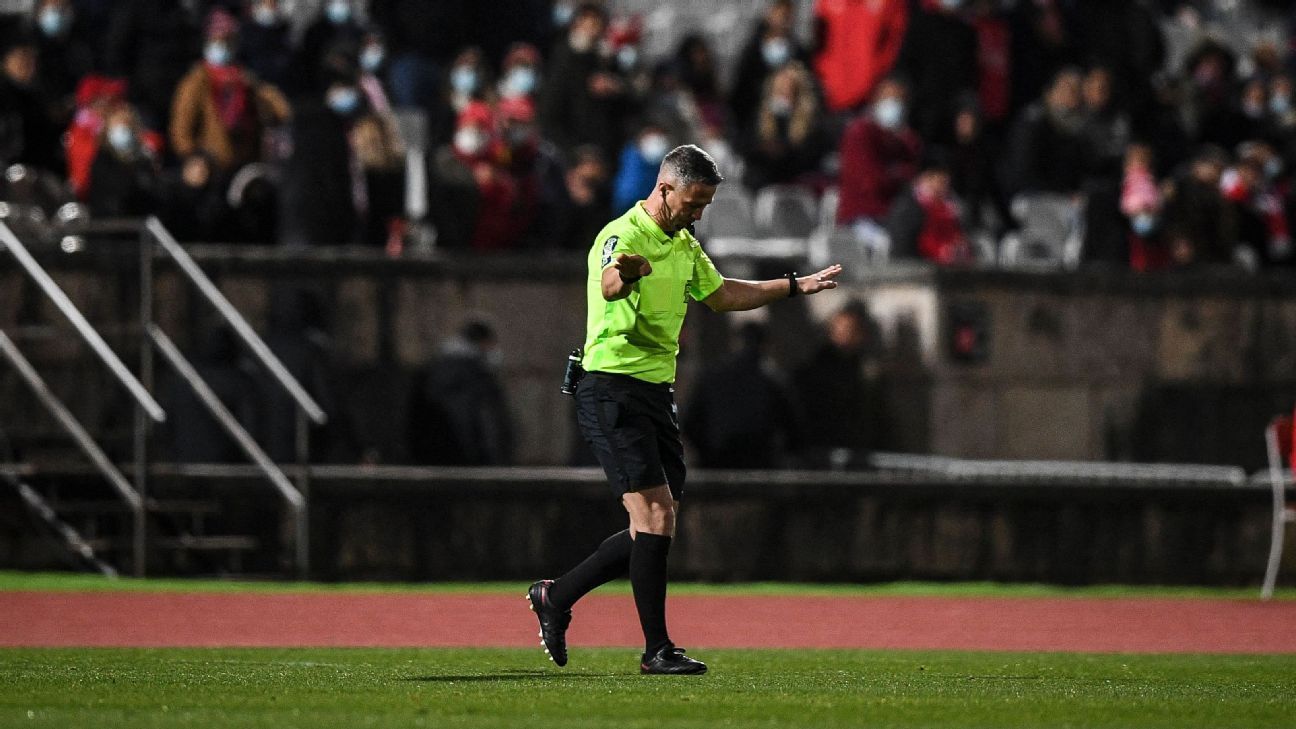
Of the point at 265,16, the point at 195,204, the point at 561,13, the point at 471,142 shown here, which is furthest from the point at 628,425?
the point at 561,13

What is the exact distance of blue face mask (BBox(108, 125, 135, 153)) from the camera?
736 inches

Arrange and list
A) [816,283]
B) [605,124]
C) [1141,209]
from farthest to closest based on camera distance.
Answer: [1141,209] → [605,124] → [816,283]

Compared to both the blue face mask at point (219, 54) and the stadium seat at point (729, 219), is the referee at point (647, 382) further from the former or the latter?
the stadium seat at point (729, 219)

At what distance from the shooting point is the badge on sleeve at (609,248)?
9922 millimetres

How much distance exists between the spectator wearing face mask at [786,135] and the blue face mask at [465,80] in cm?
268

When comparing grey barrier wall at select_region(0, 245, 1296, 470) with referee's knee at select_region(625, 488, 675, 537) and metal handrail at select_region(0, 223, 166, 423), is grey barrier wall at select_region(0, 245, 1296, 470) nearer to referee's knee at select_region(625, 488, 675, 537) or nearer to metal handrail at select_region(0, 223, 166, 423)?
metal handrail at select_region(0, 223, 166, 423)

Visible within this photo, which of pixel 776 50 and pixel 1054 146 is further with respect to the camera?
pixel 776 50

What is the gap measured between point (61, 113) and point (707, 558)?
5.96 m

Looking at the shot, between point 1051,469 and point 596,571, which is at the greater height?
point 1051,469

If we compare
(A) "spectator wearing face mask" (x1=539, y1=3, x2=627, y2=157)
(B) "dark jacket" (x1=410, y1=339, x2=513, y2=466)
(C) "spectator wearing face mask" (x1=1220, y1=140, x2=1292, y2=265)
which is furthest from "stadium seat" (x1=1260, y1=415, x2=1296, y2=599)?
(A) "spectator wearing face mask" (x1=539, y1=3, x2=627, y2=157)

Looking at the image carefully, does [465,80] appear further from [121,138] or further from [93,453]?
[93,453]

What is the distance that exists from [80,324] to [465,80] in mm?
4420

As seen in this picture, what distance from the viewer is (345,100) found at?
2002 cm

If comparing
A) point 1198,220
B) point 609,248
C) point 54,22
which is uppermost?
point 54,22
